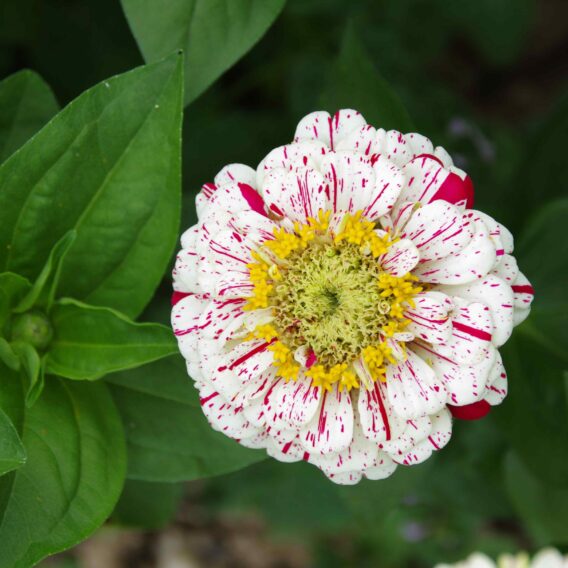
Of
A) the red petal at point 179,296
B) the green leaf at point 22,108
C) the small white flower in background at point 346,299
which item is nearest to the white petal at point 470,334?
the small white flower in background at point 346,299

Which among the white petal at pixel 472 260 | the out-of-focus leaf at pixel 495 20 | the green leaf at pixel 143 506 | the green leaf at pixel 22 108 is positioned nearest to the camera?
the white petal at pixel 472 260

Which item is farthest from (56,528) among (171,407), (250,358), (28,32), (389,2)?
(389,2)

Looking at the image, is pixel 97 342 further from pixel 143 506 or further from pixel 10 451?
pixel 143 506

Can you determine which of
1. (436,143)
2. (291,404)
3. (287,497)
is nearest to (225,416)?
(291,404)

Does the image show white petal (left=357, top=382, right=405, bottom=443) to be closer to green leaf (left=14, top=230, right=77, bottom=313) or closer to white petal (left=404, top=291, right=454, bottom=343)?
white petal (left=404, top=291, right=454, bottom=343)

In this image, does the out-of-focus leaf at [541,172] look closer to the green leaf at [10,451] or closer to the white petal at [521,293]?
the white petal at [521,293]

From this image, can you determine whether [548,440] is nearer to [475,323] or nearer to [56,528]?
[475,323]
